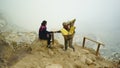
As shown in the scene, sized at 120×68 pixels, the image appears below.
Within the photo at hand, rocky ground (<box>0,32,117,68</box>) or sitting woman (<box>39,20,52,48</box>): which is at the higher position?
sitting woman (<box>39,20,52,48</box>)

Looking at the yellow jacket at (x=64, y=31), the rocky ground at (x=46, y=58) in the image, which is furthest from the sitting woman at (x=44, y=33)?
the yellow jacket at (x=64, y=31)

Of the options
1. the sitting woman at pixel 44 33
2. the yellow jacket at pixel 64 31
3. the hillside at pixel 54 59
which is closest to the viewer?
the hillside at pixel 54 59

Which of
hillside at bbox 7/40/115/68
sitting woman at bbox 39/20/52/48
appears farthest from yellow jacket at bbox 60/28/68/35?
hillside at bbox 7/40/115/68

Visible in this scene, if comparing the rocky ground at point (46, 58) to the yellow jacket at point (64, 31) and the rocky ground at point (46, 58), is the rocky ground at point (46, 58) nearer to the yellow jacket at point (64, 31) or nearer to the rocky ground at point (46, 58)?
the rocky ground at point (46, 58)

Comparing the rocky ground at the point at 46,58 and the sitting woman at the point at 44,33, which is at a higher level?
the sitting woman at the point at 44,33

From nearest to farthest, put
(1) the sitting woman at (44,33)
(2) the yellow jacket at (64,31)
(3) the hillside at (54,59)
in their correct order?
(3) the hillside at (54,59) < (2) the yellow jacket at (64,31) < (1) the sitting woman at (44,33)

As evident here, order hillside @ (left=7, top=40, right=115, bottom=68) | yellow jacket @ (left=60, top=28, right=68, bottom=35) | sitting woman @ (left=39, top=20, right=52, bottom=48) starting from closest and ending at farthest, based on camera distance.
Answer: hillside @ (left=7, top=40, right=115, bottom=68)
yellow jacket @ (left=60, top=28, right=68, bottom=35)
sitting woman @ (left=39, top=20, right=52, bottom=48)

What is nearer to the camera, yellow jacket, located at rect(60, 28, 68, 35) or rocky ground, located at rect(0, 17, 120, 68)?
rocky ground, located at rect(0, 17, 120, 68)

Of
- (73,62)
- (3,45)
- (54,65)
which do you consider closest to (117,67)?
(73,62)

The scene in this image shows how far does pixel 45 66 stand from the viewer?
33.3ft

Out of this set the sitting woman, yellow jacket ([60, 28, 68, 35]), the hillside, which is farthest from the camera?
the sitting woman

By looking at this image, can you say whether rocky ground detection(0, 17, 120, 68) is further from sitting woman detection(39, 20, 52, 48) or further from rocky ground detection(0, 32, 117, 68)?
sitting woman detection(39, 20, 52, 48)

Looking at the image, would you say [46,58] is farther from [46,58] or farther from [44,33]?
[44,33]

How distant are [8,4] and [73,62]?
8875cm
